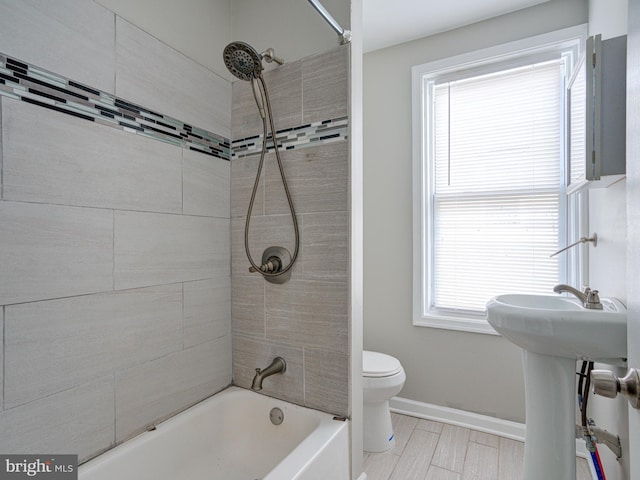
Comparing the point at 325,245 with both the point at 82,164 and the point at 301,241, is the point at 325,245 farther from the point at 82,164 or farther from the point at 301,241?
the point at 82,164

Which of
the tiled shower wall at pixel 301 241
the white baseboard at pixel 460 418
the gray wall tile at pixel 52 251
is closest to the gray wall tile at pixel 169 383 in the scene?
the tiled shower wall at pixel 301 241

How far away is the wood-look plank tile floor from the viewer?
178cm

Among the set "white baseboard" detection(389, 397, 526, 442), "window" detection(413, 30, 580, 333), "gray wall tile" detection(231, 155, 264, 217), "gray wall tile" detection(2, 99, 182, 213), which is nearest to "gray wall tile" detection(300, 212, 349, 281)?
"gray wall tile" detection(231, 155, 264, 217)

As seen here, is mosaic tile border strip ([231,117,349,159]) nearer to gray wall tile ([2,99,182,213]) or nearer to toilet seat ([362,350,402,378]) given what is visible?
gray wall tile ([2,99,182,213])

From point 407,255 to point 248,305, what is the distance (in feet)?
4.08

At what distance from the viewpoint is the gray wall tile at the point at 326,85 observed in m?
1.47

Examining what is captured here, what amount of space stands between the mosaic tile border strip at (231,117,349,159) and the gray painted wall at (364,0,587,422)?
1.11 metres

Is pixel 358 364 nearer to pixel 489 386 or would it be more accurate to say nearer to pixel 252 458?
pixel 252 458

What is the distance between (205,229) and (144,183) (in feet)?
1.16

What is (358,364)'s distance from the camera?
1533 mm

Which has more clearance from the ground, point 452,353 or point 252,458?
point 452,353

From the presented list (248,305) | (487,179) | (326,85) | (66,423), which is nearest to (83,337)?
(66,423)

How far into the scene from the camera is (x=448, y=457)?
6.30 feet

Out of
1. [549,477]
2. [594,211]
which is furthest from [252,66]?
[549,477]
